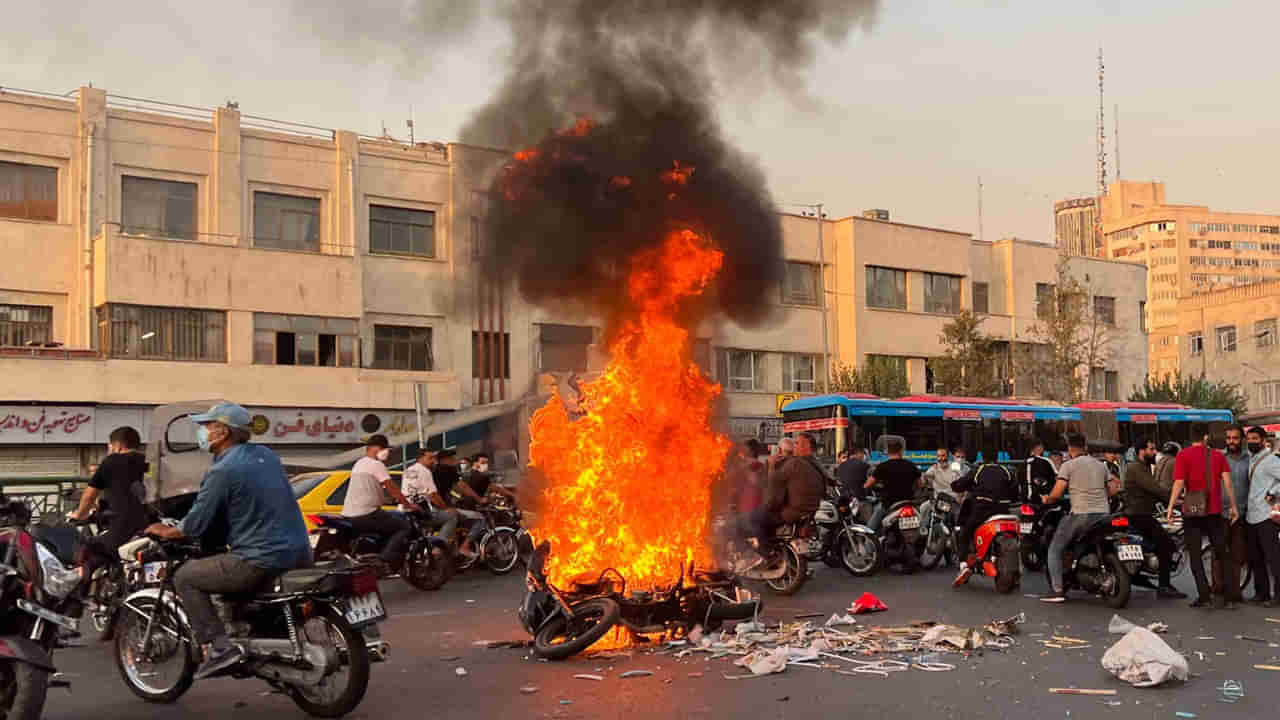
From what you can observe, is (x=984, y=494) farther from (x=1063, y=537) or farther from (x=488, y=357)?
(x=488, y=357)

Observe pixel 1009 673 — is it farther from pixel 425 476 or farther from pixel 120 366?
pixel 120 366

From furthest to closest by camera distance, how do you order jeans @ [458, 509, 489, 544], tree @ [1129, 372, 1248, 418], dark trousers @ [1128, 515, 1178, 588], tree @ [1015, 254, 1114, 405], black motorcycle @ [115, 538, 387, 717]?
tree @ [1129, 372, 1248, 418] → tree @ [1015, 254, 1114, 405] → jeans @ [458, 509, 489, 544] → dark trousers @ [1128, 515, 1178, 588] → black motorcycle @ [115, 538, 387, 717]

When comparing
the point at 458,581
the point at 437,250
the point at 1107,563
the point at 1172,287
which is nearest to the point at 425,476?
the point at 458,581

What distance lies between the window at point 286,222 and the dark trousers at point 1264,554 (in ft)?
94.1

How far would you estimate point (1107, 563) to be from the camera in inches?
468

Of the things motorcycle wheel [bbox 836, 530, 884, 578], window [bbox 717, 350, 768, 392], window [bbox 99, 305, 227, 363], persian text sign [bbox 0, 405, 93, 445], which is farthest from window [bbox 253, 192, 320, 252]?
motorcycle wheel [bbox 836, 530, 884, 578]

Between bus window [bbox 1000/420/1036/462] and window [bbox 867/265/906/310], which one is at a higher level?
window [bbox 867/265/906/310]

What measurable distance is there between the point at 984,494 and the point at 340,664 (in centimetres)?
909

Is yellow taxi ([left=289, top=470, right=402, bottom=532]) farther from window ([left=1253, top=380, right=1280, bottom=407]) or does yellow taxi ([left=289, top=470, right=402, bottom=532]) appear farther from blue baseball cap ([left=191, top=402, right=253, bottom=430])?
window ([left=1253, top=380, right=1280, bottom=407])

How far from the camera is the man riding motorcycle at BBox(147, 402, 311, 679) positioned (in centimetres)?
691

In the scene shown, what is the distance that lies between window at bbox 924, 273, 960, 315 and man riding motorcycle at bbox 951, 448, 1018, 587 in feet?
116

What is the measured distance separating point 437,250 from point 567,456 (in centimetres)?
2854

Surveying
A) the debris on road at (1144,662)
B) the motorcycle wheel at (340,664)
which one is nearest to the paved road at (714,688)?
the debris on road at (1144,662)

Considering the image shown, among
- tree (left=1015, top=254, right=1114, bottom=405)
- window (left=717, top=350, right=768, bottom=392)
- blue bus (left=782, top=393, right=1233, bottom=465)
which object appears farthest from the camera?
window (left=717, top=350, right=768, bottom=392)
